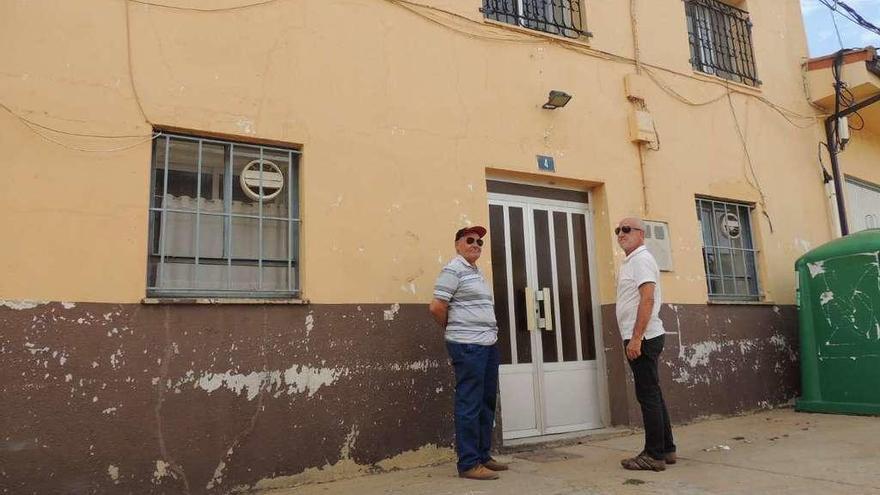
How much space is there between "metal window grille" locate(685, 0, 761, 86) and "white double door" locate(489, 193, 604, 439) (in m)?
3.09

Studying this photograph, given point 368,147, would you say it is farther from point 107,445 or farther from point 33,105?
point 107,445

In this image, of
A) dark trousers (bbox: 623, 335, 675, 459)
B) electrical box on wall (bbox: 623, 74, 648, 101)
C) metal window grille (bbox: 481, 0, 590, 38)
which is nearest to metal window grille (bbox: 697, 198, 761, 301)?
electrical box on wall (bbox: 623, 74, 648, 101)

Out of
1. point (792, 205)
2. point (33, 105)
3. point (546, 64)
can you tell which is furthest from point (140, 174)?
point (792, 205)

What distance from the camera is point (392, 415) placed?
4.68m

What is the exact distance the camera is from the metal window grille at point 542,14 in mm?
6246

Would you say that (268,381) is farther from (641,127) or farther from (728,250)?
(728,250)

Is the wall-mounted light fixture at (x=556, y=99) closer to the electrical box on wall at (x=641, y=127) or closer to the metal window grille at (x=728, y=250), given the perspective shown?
the electrical box on wall at (x=641, y=127)

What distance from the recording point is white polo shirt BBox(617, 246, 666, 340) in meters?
4.39

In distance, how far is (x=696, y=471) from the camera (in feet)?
14.1

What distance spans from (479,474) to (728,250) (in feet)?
15.0

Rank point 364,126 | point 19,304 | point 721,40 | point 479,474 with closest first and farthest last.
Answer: point 19,304, point 479,474, point 364,126, point 721,40

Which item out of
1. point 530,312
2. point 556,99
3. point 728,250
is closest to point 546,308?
point 530,312

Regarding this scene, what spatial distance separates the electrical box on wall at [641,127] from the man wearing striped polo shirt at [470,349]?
9.29ft

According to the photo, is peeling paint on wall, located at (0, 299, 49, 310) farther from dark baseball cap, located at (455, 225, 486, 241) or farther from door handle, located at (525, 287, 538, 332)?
door handle, located at (525, 287, 538, 332)
